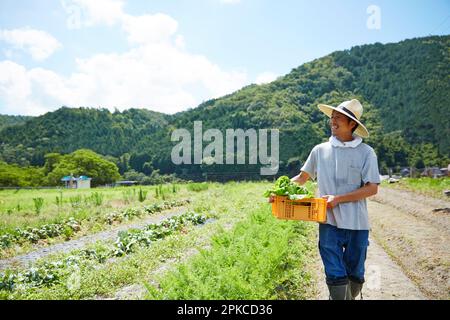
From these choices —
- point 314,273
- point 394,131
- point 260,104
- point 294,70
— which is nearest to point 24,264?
point 314,273

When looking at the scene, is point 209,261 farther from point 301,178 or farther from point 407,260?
point 407,260

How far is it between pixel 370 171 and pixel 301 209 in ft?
2.02

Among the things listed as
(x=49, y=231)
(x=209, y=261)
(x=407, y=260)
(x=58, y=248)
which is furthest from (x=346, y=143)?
(x=49, y=231)

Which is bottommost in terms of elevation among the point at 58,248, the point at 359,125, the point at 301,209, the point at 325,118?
the point at 58,248

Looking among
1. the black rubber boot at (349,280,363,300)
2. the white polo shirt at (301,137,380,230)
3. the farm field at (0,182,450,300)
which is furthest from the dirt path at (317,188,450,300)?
the white polo shirt at (301,137,380,230)

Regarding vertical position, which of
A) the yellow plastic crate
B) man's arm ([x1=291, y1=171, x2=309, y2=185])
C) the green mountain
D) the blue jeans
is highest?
the green mountain

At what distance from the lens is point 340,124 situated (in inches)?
135

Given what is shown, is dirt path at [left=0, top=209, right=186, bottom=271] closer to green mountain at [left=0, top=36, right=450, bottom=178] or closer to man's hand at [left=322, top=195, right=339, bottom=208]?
man's hand at [left=322, top=195, right=339, bottom=208]

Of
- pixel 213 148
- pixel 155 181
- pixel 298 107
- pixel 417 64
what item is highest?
pixel 417 64

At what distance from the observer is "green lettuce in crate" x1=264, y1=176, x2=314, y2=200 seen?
11.1 feet

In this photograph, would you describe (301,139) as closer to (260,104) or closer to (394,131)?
(394,131)

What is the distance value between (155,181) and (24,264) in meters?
35.8

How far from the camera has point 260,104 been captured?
61125 mm
